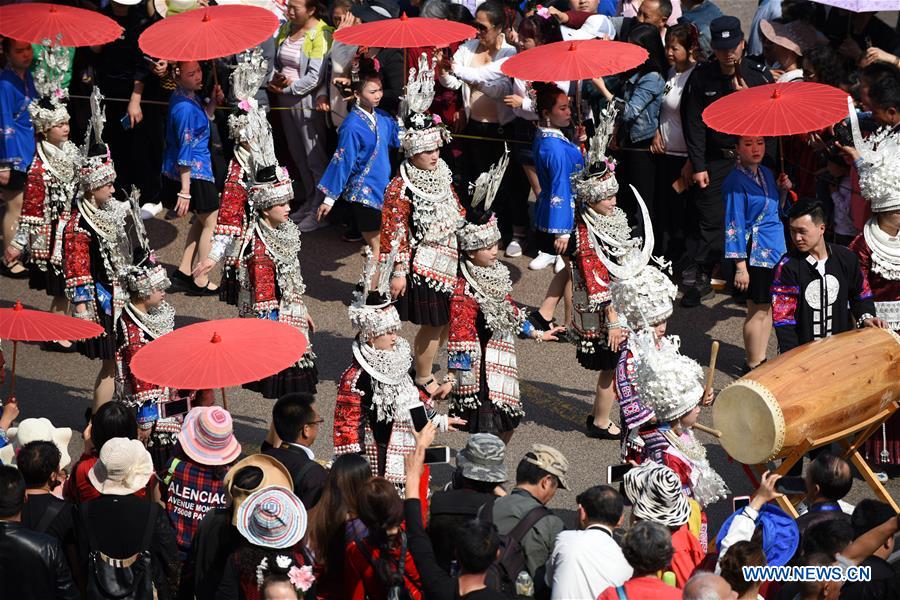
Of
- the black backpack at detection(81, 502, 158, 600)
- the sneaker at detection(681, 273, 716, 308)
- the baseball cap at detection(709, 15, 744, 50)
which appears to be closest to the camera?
the black backpack at detection(81, 502, 158, 600)

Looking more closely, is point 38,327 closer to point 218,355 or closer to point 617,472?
point 218,355

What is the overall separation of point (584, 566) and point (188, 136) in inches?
277

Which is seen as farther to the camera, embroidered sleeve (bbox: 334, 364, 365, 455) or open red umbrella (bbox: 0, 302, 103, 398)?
open red umbrella (bbox: 0, 302, 103, 398)

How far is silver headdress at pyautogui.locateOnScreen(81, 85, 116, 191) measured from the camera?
32.1 feet

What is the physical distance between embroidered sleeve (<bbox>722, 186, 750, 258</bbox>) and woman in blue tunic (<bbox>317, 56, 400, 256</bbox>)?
2.95 meters

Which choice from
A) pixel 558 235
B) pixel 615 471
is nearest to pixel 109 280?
pixel 558 235

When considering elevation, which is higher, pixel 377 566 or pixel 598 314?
pixel 377 566

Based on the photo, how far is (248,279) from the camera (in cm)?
947

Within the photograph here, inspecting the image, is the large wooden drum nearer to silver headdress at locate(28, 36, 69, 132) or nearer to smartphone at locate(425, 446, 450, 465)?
smartphone at locate(425, 446, 450, 465)

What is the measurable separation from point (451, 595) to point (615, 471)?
1.44 metres

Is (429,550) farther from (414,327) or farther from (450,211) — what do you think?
(414,327)

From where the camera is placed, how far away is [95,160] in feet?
32.4

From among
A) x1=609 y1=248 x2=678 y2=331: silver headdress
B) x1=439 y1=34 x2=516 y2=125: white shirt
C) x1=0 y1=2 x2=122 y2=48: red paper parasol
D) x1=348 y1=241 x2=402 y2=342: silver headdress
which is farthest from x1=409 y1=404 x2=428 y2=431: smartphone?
x1=0 y1=2 x2=122 y2=48: red paper parasol

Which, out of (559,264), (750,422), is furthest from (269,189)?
(750,422)
